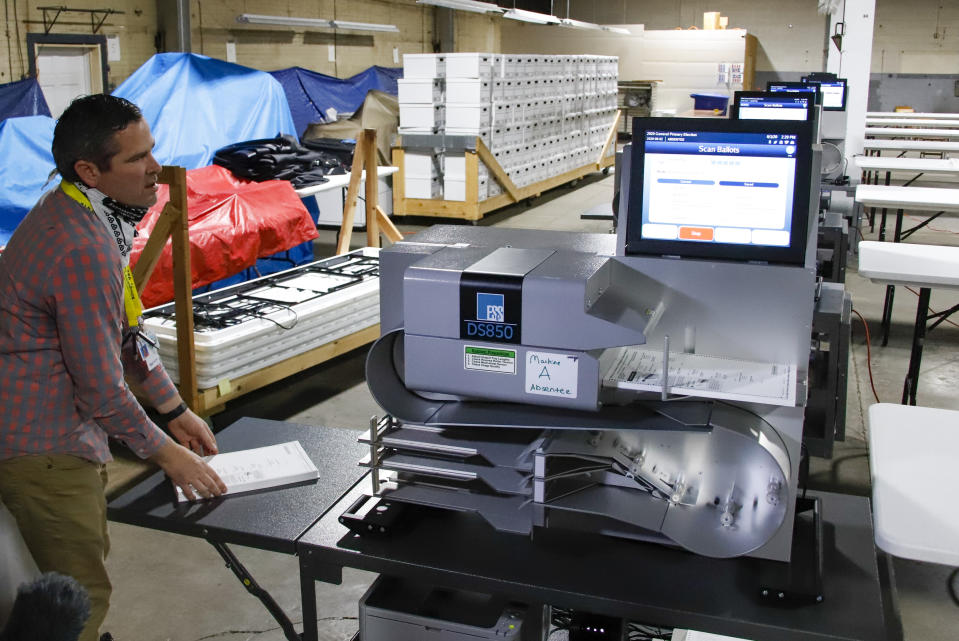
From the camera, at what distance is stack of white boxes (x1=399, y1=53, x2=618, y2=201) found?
905 centimetres

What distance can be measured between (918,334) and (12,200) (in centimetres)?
530

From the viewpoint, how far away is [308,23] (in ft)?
36.2

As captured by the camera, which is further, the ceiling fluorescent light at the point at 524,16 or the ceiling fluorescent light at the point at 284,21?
the ceiling fluorescent light at the point at 524,16

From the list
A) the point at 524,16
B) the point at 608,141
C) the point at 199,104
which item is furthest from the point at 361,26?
the point at 199,104

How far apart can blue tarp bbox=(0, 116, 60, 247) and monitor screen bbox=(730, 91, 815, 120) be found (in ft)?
15.6

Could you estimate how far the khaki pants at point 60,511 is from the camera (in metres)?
1.96

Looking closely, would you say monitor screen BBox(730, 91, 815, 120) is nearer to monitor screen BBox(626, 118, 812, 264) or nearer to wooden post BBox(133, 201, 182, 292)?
wooden post BBox(133, 201, 182, 292)

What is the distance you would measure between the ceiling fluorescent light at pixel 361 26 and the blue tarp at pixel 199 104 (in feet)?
13.2

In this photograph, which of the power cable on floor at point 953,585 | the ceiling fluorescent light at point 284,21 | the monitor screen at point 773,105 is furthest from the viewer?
the ceiling fluorescent light at point 284,21

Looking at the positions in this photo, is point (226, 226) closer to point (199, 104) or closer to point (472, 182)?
point (199, 104)

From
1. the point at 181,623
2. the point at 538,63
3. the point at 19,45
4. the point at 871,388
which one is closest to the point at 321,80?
the point at 538,63

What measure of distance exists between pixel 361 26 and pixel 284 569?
10.2m

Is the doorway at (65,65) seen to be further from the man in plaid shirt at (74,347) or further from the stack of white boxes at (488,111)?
the man in plaid shirt at (74,347)

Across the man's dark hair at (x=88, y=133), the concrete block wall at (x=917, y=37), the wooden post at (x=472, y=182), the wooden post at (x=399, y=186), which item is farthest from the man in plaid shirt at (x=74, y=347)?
the concrete block wall at (x=917, y=37)
